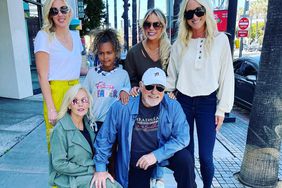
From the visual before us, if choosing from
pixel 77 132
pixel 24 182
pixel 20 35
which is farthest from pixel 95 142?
pixel 20 35

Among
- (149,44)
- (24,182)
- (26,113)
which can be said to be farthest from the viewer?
(26,113)

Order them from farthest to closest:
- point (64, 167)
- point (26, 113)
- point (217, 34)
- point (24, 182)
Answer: point (26, 113) < point (24, 182) < point (217, 34) < point (64, 167)

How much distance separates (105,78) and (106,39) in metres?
0.33

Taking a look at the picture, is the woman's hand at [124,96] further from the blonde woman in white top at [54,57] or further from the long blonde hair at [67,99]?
the blonde woman in white top at [54,57]

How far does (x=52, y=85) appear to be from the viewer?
2.38m

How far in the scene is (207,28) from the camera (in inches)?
93.9

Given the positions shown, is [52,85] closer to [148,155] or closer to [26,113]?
[148,155]

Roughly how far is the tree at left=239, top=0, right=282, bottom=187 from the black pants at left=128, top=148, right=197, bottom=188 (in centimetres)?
120

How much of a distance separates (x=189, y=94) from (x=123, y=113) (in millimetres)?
619

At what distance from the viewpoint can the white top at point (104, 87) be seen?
8.02ft

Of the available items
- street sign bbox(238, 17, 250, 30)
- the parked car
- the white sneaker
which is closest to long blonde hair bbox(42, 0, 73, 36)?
the white sneaker

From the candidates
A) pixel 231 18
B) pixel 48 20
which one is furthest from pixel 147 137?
pixel 231 18

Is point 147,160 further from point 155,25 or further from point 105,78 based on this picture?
point 155,25

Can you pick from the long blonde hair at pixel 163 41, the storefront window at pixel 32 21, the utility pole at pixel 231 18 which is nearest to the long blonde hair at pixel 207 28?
the long blonde hair at pixel 163 41
